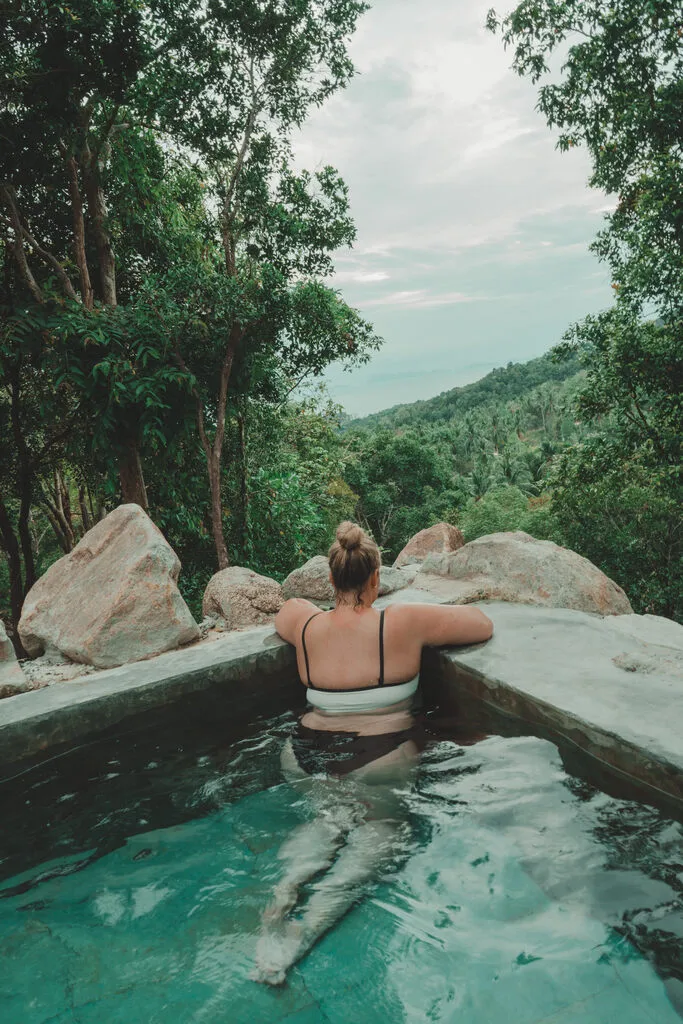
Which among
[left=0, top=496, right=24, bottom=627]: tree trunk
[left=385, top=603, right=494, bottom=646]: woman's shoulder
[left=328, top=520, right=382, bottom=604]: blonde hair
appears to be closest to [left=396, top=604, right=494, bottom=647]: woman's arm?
[left=385, top=603, right=494, bottom=646]: woman's shoulder

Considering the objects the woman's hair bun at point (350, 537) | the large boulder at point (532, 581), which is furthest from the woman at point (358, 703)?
the large boulder at point (532, 581)

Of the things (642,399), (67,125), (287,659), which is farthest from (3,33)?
(642,399)

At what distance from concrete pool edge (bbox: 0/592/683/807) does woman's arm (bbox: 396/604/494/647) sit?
7 cm

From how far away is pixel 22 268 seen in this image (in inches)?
251

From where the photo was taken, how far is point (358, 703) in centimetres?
274

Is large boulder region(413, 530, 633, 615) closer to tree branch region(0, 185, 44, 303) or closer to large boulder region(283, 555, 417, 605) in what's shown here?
large boulder region(283, 555, 417, 605)

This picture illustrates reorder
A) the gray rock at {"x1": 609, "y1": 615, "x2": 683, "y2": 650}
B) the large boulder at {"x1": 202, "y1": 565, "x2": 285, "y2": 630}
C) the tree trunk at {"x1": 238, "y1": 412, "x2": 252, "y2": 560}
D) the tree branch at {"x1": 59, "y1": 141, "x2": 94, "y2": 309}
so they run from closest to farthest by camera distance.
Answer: the gray rock at {"x1": 609, "y1": 615, "x2": 683, "y2": 650} → the large boulder at {"x1": 202, "y1": 565, "x2": 285, "y2": 630} → the tree branch at {"x1": 59, "y1": 141, "x2": 94, "y2": 309} → the tree trunk at {"x1": 238, "y1": 412, "x2": 252, "y2": 560}

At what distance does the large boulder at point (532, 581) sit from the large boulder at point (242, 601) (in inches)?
42.9

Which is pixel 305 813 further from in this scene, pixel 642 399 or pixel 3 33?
pixel 642 399

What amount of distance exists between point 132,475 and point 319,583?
3.86 meters

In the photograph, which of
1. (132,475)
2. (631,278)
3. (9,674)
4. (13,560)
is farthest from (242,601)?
(631,278)

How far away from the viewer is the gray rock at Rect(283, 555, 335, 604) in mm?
4312

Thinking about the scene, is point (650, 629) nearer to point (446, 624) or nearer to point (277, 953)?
point (446, 624)

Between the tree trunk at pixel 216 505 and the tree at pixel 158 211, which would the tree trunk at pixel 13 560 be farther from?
the tree trunk at pixel 216 505
